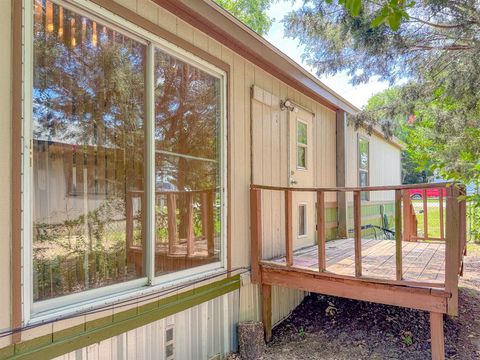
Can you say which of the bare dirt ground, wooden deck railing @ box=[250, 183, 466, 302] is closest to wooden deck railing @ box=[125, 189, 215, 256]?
wooden deck railing @ box=[250, 183, 466, 302]

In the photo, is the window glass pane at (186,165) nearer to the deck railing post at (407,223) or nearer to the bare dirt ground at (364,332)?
the bare dirt ground at (364,332)

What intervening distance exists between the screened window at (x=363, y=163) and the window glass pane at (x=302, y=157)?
9.05ft

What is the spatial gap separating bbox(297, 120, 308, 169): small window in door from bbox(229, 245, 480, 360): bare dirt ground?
1961mm

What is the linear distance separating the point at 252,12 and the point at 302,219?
1401 centimetres

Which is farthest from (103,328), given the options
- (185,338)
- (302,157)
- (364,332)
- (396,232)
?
(302,157)

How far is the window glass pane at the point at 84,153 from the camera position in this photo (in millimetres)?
2062

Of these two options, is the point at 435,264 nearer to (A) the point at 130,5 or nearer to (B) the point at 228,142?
(B) the point at 228,142

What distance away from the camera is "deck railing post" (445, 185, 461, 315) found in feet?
9.64

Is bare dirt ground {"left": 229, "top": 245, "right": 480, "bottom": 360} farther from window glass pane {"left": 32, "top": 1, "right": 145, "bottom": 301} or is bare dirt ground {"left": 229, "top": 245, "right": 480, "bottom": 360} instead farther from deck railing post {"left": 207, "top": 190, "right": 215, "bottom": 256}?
window glass pane {"left": 32, "top": 1, "right": 145, "bottom": 301}

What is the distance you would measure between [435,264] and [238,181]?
234 cm

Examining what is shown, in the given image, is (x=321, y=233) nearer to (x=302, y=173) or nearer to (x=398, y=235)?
(x=398, y=235)

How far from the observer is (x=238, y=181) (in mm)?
3822

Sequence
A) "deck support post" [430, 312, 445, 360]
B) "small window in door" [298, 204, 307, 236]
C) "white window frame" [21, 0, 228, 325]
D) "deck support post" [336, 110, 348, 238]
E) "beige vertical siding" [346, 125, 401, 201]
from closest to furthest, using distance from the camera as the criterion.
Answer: "white window frame" [21, 0, 228, 325], "deck support post" [430, 312, 445, 360], "small window in door" [298, 204, 307, 236], "deck support post" [336, 110, 348, 238], "beige vertical siding" [346, 125, 401, 201]
